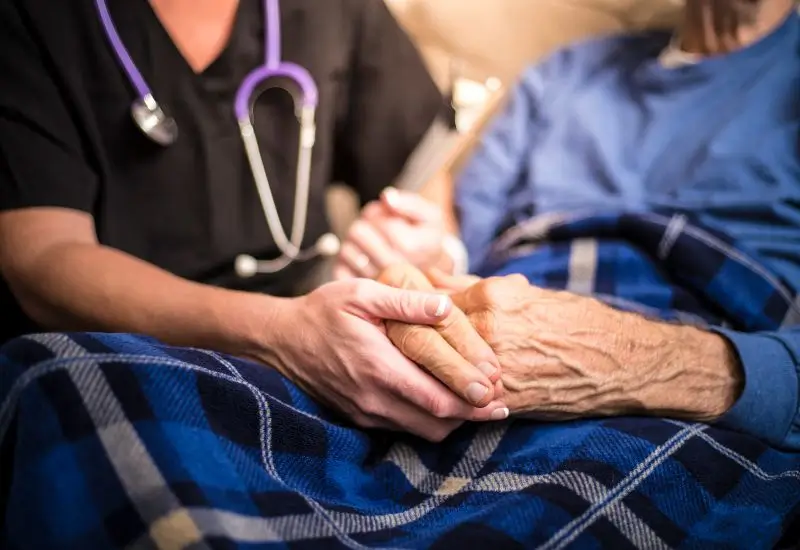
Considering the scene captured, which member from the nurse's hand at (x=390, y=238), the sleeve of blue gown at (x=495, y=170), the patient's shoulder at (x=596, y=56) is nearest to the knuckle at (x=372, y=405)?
the nurse's hand at (x=390, y=238)

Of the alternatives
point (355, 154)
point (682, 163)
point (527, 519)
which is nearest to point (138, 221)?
point (355, 154)

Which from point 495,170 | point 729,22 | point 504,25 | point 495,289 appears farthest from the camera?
point 504,25

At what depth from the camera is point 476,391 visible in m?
0.59

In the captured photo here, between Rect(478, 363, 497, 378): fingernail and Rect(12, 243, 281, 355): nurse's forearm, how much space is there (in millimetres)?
209

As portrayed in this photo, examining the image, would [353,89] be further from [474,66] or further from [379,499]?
[379,499]

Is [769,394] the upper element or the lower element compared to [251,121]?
lower

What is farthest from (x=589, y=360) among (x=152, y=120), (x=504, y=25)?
(x=504, y=25)

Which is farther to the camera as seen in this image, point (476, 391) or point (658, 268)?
point (658, 268)

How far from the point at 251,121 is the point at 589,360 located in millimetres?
515

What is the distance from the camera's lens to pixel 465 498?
0.59 meters

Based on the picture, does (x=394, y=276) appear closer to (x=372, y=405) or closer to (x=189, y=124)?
(x=372, y=405)

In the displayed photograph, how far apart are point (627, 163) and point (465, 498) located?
0.60 metres

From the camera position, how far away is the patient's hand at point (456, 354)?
59cm

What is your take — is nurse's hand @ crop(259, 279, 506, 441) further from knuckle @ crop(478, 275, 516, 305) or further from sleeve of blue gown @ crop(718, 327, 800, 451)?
sleeve of blue gown @ crop(718, 327, 800, 451)
